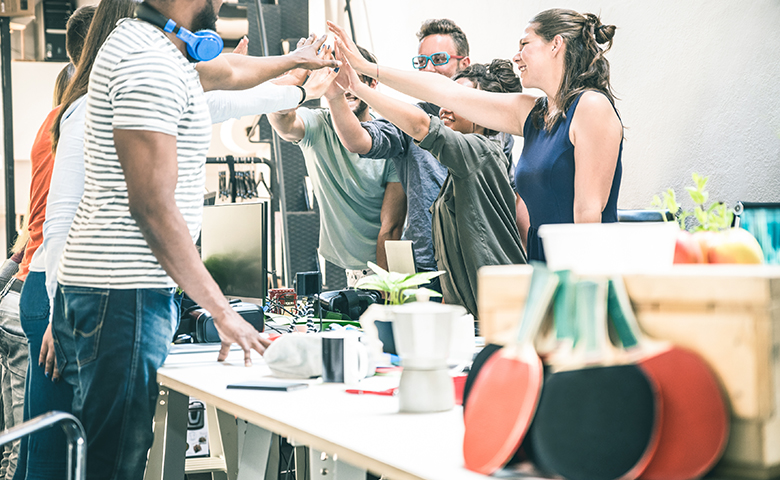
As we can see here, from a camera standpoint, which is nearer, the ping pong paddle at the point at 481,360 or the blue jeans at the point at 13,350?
the ping pong paddle at the point at 481,360

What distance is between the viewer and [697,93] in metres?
2.66

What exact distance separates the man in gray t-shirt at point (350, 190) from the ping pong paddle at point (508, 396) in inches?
80.1

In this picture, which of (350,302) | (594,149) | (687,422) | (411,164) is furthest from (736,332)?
(411,164)

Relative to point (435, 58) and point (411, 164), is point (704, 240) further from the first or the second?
point (435, 58)

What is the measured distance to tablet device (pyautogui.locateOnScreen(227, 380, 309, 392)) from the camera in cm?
118

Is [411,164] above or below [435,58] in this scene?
below

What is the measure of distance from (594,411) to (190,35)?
1.12m

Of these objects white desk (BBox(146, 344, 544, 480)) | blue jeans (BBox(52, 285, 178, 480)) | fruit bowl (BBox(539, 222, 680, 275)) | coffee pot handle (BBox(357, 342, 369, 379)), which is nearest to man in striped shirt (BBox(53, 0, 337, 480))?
blue jeans (BBox(52, 285, 178, 480))

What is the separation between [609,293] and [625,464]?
16 cm

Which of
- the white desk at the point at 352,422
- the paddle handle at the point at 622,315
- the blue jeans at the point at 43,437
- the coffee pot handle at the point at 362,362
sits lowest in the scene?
the blue jeans at the point at 43,437

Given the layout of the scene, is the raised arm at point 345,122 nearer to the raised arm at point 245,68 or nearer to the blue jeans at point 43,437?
the raised arm at point 245,68

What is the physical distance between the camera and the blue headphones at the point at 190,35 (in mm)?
1352

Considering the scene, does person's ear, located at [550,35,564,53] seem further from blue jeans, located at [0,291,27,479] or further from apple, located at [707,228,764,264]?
blue jeans, located at [0,291,27,479]

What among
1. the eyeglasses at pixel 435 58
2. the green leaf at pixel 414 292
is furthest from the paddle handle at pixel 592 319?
the eyeglasses at pixel 435 58
